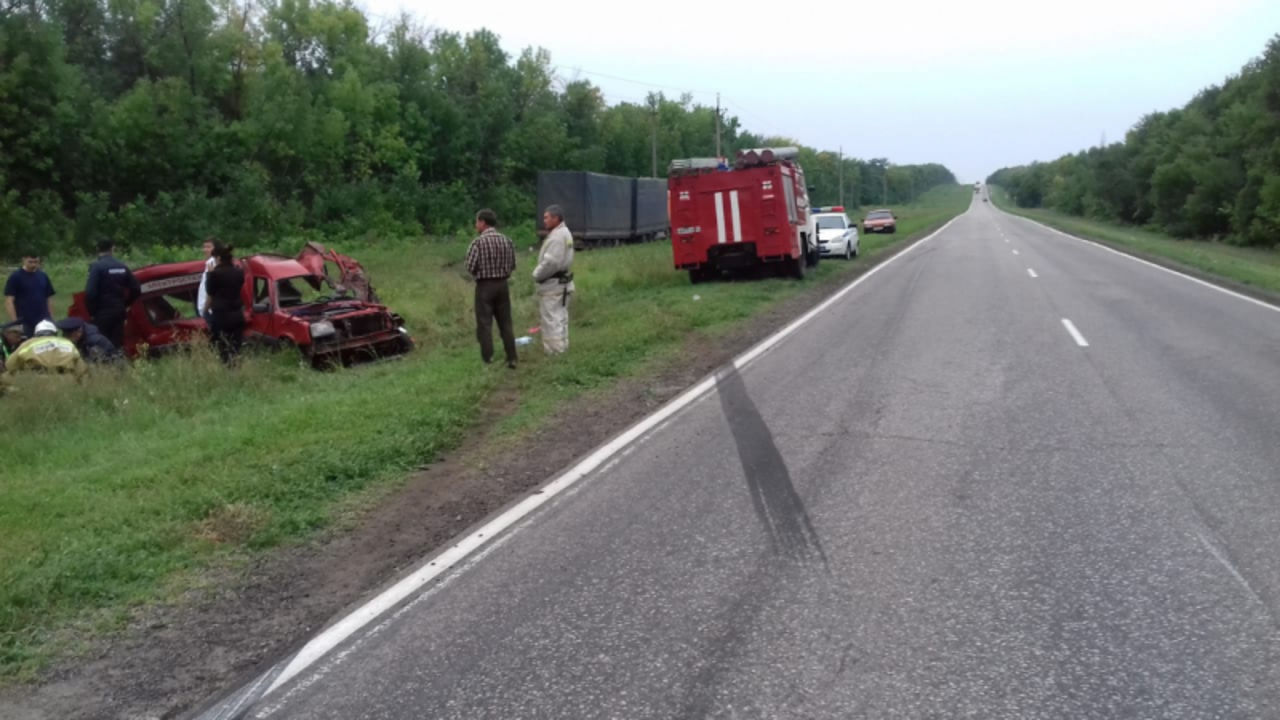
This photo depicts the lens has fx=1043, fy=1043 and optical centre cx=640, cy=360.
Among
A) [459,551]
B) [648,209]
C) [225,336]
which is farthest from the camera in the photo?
[648,209]

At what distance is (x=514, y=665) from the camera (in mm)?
4207

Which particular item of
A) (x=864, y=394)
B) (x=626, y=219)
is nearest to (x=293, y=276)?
(x=864, y=394)

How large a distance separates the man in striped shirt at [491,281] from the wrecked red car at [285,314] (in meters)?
2.14

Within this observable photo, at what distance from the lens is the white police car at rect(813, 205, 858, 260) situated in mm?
30562

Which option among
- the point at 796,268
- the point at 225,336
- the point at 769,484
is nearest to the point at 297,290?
the point at 225,336

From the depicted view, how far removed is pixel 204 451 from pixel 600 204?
32.2 meters

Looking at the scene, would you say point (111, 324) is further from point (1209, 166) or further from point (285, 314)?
point (1209, 166)

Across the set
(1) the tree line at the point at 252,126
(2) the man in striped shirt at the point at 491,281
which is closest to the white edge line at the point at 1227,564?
(2) the man in striped shirt at the point at 491,281

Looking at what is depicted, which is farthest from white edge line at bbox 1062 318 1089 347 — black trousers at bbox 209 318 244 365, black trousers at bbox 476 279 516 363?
black trousers at bbox 209 318 244 365

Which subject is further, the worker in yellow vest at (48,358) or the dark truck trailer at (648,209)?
the dark truck trailer at (648,209)

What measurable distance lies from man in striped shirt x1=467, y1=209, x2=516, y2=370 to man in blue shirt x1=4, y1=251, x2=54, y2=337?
5233 millimetres

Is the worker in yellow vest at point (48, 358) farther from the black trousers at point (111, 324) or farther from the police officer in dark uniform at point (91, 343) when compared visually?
the black trousers at point (111, 324)

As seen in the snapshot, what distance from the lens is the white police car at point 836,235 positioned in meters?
30.6

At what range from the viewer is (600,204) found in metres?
39.1
